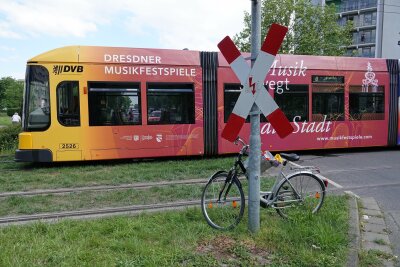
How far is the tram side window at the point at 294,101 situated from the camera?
11.1 metres

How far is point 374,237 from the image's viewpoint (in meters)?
4.34

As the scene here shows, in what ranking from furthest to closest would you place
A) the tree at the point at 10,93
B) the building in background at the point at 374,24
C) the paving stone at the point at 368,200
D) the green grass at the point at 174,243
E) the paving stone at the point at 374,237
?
1. the tree at the point at 10,93
2. the building in background at the point at 374,24
3. the paving stone at the point at 368,200
4. the paving stone at the point at 374,237
5. the green grass at the point at 174,243

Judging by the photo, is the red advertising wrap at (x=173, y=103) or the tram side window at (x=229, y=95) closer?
the red advertising wrap at (x=173, y=103)

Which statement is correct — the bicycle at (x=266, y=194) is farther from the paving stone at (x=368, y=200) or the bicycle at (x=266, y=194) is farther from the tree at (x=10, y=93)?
the tree at (x=10, y=93)

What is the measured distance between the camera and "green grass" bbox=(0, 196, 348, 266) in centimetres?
355

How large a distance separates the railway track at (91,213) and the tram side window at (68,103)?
420 cm

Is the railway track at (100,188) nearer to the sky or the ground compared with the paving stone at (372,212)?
nearer to the sky

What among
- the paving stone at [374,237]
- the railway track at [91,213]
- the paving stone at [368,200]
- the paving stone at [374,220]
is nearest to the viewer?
the paving stone at [374,237]

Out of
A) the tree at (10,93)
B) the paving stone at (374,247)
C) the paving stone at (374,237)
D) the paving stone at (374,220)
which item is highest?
the tree at (10,93)

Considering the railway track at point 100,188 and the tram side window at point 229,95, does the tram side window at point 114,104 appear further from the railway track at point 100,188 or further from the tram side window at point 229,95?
the railway track at point 100,188

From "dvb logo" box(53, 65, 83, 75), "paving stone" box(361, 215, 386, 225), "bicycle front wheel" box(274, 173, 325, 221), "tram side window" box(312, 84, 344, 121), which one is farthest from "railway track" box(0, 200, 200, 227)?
"tram side window" box(312, 84, 344, 121)

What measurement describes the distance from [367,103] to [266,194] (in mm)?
8802

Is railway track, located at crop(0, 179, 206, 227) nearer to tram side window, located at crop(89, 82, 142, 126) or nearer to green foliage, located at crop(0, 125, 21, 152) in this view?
tram side window, located at crop(89, 82, 142, 126)

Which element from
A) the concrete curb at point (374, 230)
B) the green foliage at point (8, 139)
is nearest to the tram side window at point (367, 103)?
the concrete curb at point (374, 230)
